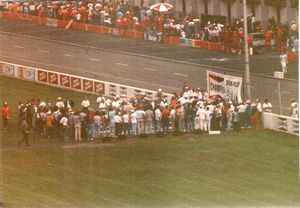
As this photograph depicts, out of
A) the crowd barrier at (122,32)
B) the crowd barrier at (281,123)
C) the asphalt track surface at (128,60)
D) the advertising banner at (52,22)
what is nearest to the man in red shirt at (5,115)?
the crowd barrier at (281,123)

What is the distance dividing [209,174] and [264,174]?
1.91 meters

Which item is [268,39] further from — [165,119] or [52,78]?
[165,119]

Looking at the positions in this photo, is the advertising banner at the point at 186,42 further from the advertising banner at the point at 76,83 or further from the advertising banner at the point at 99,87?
the advertising banner at the point at 99,87

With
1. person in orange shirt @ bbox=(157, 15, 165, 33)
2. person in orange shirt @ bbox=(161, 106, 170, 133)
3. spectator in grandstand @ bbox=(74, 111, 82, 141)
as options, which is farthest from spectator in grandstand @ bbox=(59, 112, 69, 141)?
person in orange shirt @ bbox=(157, 15, 165, 33)

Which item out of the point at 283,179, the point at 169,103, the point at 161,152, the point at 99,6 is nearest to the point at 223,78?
the point at 169,103

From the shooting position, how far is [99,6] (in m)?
75.2

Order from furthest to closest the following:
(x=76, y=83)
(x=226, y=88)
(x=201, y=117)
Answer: (x=76, y=83)
(x=226, y=88)
(x=201, y=117)

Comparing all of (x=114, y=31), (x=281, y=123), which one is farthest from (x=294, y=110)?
(x=114, y=31)

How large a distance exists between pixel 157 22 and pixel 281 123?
25.7 metres

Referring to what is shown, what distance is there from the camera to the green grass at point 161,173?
3766 cm

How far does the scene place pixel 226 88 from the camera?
49.9m

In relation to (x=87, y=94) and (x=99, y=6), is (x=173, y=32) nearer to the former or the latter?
(x=99, y=6)

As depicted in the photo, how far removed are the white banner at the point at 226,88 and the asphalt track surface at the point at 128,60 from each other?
4.20 metres

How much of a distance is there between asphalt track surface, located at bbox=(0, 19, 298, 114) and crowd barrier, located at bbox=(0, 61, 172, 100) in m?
2.37
